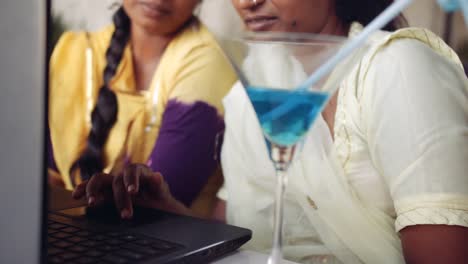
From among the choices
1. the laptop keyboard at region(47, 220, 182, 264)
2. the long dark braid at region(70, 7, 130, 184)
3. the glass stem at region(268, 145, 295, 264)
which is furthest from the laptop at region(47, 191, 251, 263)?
the long dark braid at region(70, 7, 130, 184)

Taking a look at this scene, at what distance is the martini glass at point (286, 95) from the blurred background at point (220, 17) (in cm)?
A: 26

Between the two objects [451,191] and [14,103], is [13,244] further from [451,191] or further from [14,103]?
[451,191]

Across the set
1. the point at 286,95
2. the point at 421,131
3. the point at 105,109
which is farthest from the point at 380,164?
the point at 105,109

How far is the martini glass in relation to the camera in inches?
17.6

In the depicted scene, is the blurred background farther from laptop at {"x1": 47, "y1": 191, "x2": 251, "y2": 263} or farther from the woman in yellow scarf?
laptop at {"x1": 47, "y1": 191, "x2": 251, "y2": 263}

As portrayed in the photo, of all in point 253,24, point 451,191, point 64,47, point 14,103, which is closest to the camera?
point 14,103

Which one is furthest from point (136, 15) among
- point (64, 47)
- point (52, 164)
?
point (52, 164)

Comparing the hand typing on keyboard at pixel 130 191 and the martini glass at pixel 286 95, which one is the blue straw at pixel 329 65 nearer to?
the martini glass at pixel 286 95

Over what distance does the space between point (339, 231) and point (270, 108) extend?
36 cm

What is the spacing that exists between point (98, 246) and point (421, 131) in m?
0.41

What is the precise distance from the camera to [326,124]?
76cm

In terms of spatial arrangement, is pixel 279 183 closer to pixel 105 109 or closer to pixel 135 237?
pixel 135 237

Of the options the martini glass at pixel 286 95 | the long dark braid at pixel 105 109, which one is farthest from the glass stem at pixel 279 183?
the long dark braid at pixel 105 109

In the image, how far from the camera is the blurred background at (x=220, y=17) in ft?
2.26
